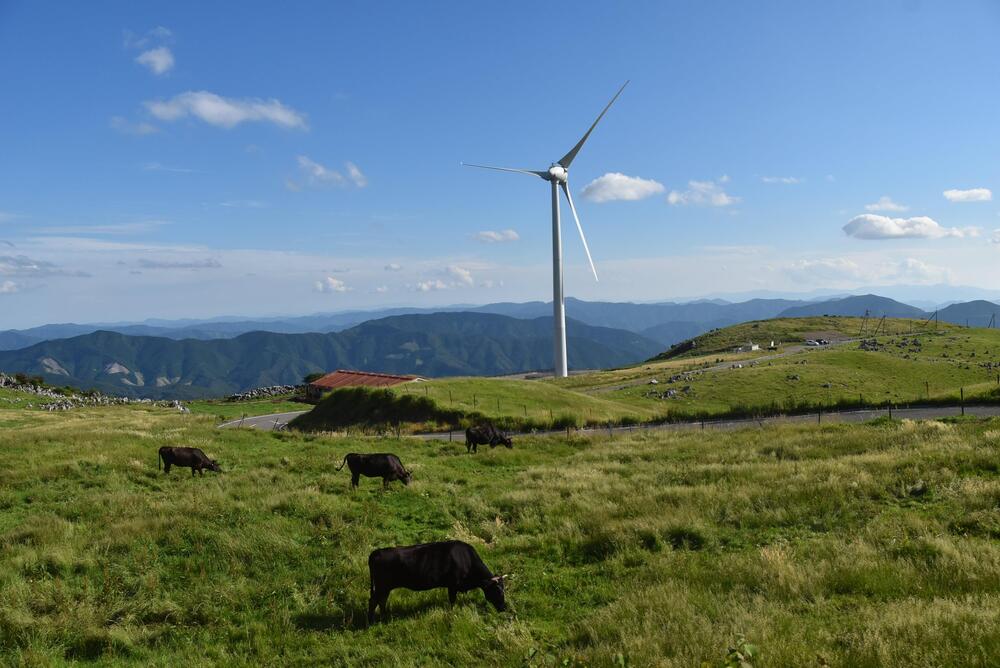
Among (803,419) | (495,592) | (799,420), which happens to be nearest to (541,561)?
(495,592)

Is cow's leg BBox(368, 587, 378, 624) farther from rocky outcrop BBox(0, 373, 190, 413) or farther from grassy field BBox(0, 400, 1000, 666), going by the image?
Answer: rocky outcrop BBox(0, 373, 190, 413)

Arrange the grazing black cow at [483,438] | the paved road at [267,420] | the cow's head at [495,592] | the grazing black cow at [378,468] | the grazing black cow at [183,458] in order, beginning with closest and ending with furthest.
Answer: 1. the cow's head at [495,592]
2. the grazing black cow at [378,468]
3. the grazing black cow at [183,458]
4. the grazing black cow at [483,438]
5. the paved road at [267,420]

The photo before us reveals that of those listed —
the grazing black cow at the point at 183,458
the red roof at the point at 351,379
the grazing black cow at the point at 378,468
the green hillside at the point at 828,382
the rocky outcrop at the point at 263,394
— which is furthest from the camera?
the rocky outcrop at the point at 263,394

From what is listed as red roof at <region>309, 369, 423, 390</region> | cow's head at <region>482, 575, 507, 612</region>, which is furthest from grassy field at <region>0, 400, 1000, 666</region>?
A: red roof at <region>309, 369, 423, 390</region>

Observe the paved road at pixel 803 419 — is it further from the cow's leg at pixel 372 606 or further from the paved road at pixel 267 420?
the cow's leg at pixel 372 606

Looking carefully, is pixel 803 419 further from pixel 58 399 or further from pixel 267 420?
pixel 58 399

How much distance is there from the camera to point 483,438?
30047 mm

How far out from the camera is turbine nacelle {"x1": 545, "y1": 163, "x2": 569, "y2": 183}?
89562 mm

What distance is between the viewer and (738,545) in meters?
A: 12.5

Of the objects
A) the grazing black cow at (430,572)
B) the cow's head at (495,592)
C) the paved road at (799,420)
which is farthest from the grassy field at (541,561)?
the paved road at (799,420)

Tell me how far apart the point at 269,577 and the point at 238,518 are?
4.05 metres

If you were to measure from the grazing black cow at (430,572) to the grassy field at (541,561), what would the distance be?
396 mm

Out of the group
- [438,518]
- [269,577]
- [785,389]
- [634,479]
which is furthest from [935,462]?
[785,389]

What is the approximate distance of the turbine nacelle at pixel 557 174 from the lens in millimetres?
89562
